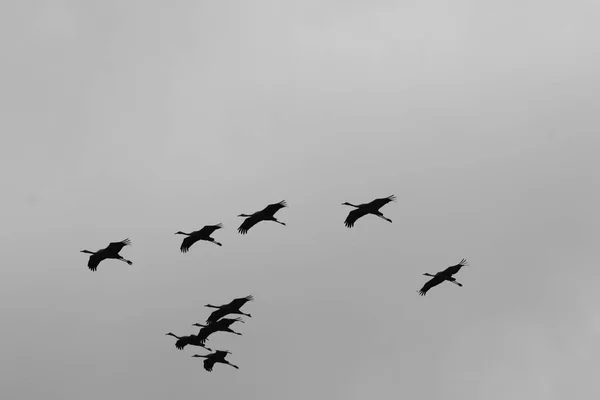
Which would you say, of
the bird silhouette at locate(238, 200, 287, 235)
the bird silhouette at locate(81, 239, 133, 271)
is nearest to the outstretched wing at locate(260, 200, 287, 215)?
the bird silhouette at locate(238, 200, 287, 235)

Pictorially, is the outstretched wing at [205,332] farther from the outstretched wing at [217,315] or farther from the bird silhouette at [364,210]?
the bird silhouette at [364,210]

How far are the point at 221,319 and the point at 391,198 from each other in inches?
707

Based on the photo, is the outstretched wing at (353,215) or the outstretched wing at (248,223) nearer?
the outstretched wing at (353,215)

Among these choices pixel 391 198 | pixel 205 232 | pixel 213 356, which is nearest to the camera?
pixel 391 198

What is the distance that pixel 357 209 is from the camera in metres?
96.7

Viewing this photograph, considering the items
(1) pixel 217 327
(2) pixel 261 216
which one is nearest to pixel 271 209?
(2) pixel 261 216

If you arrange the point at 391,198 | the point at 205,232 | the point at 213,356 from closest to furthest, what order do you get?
the point at 391,198, the point at 205,232, the point at 213,356

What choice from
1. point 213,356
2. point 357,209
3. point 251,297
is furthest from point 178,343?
point 357,209

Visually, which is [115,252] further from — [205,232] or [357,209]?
[357,209]

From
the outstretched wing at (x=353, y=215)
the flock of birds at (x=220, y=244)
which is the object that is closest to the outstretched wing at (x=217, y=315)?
the flock of birds at (x=220, y=244)

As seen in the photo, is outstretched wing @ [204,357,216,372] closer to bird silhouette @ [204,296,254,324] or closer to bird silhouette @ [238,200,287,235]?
bird silhouette @ [204,296,254,324]

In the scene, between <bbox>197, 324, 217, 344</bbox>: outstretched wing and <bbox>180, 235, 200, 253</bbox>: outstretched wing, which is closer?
<bbox>180, 235, 200, 253</bbox>: outstretched wing

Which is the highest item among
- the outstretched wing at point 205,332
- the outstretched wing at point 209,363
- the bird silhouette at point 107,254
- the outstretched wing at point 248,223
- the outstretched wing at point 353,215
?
the outstretched wing at point 353,215

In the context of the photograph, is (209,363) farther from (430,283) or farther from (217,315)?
(430,283)
